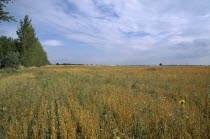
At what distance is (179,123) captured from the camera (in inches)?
113

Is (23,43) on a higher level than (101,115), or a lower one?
higher

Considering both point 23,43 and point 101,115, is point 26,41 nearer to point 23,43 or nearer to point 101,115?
point 23,43

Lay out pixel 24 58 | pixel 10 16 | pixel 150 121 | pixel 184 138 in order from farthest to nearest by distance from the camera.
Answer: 1. pixel 24 58
2. pixel 10 16
3. pixel 150 121
4. pixel 184 138

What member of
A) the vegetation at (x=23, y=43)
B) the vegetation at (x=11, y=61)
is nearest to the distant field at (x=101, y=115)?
the vegetation at (x=11, y=61)

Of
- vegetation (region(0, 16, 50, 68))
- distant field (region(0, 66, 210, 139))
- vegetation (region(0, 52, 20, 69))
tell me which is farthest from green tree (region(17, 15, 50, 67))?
distant field (region(0, 66, 210, 139))

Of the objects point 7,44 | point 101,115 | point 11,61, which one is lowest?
point 101,115

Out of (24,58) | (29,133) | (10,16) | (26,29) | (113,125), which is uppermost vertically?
(26,29)

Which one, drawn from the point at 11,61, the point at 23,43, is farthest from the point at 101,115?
the point at 23,43

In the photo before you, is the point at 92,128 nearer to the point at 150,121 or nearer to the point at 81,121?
the point at 81,121

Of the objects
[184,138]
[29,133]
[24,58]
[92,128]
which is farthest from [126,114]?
[24,58]

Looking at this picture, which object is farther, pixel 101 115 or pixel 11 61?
pixel 11 61

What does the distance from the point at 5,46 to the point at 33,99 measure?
106 ft

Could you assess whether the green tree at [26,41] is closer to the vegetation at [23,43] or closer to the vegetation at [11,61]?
the vegetation at [23,43]

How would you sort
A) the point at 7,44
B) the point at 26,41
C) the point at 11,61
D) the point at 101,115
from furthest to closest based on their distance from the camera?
the point at 26,41 → the point at 7,44 → the point at 11,61 → the point at 101,115
